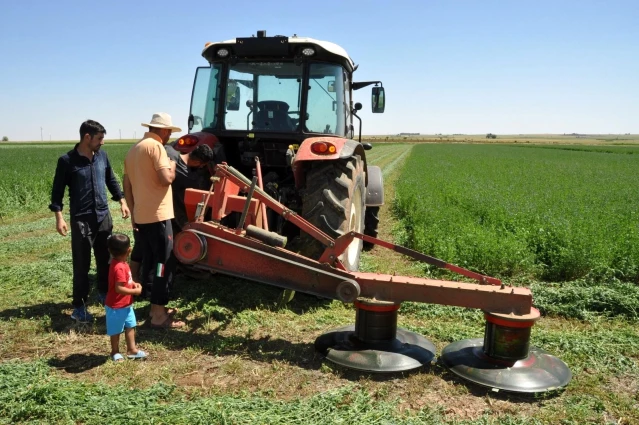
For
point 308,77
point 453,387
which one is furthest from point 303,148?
point 453,387

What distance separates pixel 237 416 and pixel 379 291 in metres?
1.38

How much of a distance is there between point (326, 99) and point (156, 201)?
2.27m

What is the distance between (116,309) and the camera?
3877 millimetres

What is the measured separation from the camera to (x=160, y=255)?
4.59 meters

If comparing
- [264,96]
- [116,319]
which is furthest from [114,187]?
[116,319]

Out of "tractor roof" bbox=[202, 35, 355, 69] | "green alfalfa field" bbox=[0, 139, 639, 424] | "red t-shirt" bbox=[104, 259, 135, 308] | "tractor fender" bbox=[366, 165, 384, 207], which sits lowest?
"green alfalfa field" bbox=[0, 139, 639, 424]

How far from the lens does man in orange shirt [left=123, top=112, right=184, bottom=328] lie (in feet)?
14.6

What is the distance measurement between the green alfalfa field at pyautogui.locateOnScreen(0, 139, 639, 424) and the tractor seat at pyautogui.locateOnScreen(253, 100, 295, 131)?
1.75 meters

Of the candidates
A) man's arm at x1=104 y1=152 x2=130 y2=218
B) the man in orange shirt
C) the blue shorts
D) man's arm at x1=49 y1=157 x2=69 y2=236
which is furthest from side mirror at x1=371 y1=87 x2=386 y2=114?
the blue shorts

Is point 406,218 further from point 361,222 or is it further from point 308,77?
point 308,77

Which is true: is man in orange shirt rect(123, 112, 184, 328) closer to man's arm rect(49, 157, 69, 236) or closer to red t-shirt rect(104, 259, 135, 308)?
red t-shirt rect(104, 259, 135, 308)

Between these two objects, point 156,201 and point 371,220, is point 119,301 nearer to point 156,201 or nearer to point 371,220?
point 156,201

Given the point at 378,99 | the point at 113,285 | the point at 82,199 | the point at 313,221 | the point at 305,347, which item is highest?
the point at 378,99

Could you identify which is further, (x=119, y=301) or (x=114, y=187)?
(x=114, y=187)
